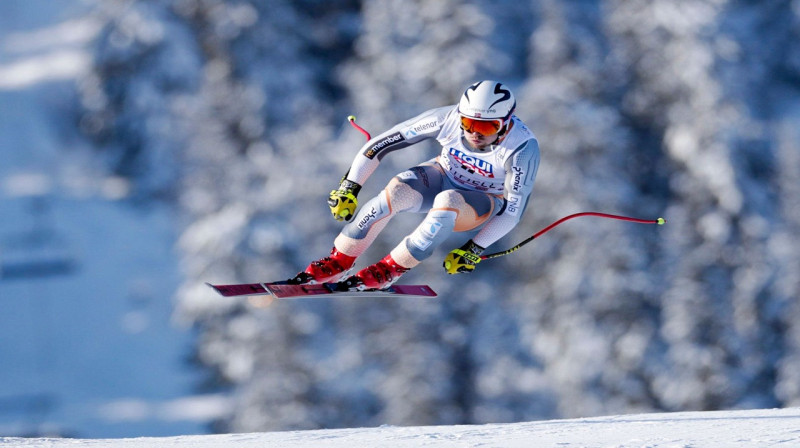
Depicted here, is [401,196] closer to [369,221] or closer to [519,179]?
[369,221]

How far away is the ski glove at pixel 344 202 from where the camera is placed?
8695 mm

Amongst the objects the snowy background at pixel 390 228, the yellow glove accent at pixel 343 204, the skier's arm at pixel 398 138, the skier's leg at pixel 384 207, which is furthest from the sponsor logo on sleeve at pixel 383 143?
the snowy background at pixel 390 228

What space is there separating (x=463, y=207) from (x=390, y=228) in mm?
13359

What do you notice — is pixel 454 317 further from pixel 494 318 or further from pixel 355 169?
pixel 355 169

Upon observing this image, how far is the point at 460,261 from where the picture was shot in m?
8.69

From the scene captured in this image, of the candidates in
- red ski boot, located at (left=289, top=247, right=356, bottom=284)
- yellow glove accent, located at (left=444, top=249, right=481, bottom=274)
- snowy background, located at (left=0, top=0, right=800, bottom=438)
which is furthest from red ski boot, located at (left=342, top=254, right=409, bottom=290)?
snowy background, located at (left=0, top=0, right=800, bottom=438)

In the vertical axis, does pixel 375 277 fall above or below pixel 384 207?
below

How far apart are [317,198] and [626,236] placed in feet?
23.6

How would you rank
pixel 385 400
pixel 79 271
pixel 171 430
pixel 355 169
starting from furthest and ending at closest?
pixel 79 271 < pixel 171 430 < pixel 385 400 < pixel 355 169

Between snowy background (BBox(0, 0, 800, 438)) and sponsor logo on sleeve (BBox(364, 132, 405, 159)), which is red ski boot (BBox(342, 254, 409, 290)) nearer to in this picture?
sponsor logo on sleeve (BBox(364, 132, 405, 159))

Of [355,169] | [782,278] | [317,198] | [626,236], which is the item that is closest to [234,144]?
[317,198]

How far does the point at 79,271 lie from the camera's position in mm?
29453

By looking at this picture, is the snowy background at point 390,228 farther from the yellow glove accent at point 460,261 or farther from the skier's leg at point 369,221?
the yellow glove accent at point 460,261

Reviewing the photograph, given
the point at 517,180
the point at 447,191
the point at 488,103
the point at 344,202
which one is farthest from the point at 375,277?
the point at 488,103
